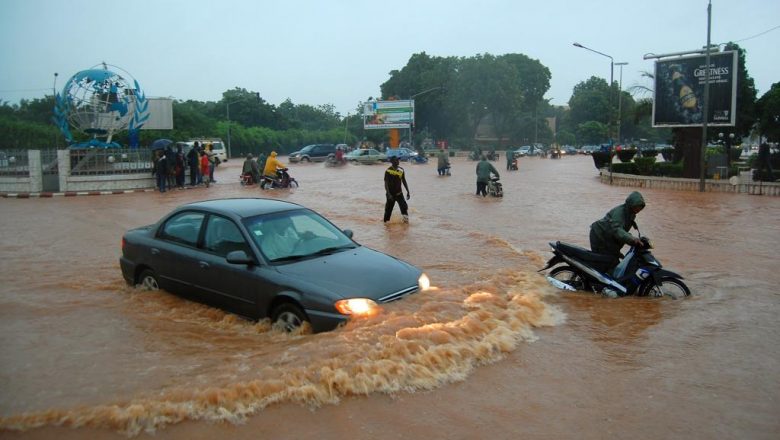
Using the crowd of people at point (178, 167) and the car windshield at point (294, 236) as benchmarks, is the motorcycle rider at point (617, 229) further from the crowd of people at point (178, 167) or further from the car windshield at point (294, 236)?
the crowd of people at point (178, 167)

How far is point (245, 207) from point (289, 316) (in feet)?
5.68

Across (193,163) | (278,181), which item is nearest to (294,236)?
(278,181)

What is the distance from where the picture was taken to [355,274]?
20.4 ft

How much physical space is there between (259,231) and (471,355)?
2599 millimetres

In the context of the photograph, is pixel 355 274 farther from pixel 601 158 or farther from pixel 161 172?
pixel 601 158

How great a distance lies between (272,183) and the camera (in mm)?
25484

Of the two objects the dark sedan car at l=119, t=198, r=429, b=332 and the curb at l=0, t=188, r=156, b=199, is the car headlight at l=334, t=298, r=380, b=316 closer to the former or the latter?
the dark sedan car at l=119, t=198, r=429, b=332

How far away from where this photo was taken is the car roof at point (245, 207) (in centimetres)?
703

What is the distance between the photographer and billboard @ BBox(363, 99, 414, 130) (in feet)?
246

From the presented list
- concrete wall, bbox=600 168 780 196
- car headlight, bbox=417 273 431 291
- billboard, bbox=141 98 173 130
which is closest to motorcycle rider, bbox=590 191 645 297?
car headlight, bbox=417 273 431 291

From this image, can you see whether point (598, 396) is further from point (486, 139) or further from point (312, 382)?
point (486, 139)

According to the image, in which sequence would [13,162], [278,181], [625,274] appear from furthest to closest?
[278,181], [13,162], [625,274]

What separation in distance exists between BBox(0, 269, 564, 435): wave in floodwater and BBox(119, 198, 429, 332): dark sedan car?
0.52 ft

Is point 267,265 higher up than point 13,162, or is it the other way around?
point 13,162
